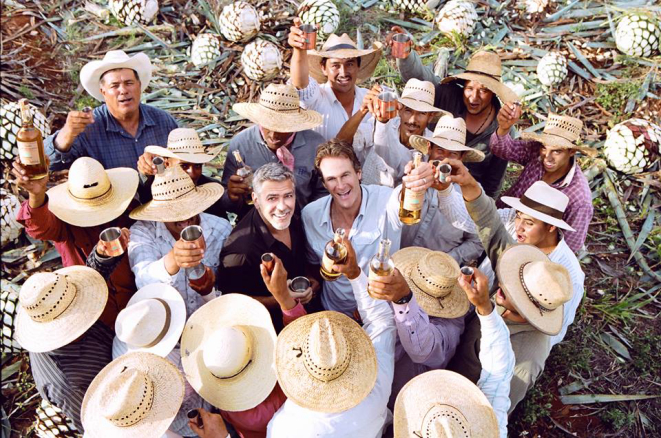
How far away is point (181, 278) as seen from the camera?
3.55 meters

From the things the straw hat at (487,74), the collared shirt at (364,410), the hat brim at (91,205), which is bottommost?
the collared shirt at (364,410)

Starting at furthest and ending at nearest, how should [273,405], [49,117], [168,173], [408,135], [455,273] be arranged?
[49,117] → [408,135] → [168,173] → [455,273] → [273,405]

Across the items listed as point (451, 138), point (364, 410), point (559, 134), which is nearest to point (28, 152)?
point (364, 410)

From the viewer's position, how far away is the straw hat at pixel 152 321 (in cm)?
313

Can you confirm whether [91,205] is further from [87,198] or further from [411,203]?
[411,203]

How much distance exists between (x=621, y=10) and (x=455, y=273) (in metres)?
6.02

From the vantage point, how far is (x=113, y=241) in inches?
132

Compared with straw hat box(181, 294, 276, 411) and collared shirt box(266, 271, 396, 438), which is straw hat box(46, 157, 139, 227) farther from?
collared shirt box(266, 271, 396, 438)

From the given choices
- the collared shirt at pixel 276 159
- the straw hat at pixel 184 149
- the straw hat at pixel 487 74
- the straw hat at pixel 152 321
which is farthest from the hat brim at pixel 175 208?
the straw hat at pixel 487 74

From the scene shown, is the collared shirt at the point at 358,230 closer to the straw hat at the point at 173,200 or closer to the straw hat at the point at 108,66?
the straw hat at the point at 173,200

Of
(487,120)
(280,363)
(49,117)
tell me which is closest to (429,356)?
(280,363)

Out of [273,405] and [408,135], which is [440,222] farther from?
[273,405]

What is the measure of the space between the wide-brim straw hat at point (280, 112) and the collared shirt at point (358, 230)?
803mm

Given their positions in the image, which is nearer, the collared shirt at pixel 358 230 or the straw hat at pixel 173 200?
the straw hat at pixel 173 200
